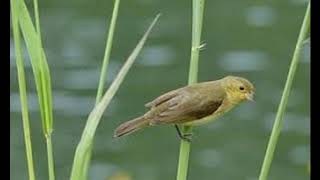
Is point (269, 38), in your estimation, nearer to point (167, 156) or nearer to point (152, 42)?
point (152, 42)

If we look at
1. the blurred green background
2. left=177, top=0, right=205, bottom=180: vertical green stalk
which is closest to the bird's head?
left=177, top=0, right=205, bottom=180: vertical green stalk

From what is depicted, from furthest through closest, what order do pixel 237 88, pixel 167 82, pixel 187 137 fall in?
1. pixel 167 82
2. pixel 237 88
3. pixel 187 137

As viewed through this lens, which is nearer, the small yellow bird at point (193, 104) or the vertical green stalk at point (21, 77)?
the vertical green stalk at point (21, 77)

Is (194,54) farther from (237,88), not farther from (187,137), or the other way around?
(237,88)

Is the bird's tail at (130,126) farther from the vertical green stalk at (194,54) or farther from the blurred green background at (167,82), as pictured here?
the blurred green background at (167,82)

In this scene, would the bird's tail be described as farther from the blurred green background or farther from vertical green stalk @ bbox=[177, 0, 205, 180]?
the blurred green background

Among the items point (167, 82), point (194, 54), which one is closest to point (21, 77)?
point (194, 54)

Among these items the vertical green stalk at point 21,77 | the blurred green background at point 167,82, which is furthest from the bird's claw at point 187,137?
the blurred green background at point 167,82
